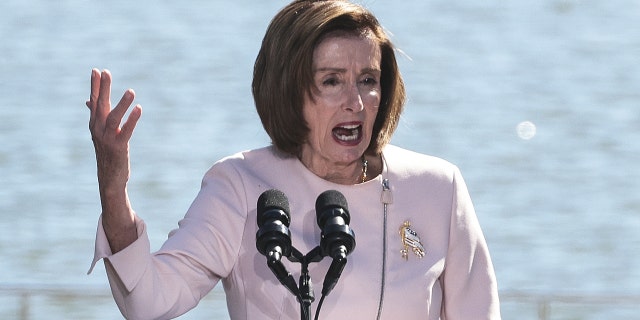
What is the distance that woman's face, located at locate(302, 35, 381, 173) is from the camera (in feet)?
9.39

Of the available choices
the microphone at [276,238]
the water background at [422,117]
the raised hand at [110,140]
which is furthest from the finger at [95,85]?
the water background at [422,117]

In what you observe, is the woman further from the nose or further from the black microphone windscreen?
the black microphone windscreen

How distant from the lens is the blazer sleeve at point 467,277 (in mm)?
2920

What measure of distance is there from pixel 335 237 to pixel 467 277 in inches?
27.4

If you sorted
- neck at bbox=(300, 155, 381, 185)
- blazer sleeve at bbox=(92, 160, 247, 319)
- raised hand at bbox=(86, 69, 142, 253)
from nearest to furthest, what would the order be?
1. raised hand at bbox=(86, 69, 142, 253)
2. blazer sleeve at bbox=(92, 160, 247, 319)
3. neck at bbox=(300, 155, 381, 185)

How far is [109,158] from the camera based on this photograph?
2.45 m

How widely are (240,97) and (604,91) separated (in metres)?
3.13

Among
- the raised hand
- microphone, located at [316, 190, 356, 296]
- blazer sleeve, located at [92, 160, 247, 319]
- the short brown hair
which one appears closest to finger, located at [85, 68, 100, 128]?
the raised hand

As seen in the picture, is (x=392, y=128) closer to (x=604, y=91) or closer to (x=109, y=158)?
(x=109, y=158)

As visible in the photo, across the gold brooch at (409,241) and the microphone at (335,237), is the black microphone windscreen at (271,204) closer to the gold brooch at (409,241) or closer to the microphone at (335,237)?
the microphone at (335,237)

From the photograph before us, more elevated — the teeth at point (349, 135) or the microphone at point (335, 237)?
the teeth at point (349, 135)

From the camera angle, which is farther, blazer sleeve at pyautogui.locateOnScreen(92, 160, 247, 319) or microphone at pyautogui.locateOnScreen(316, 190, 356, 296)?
blazer sleeve at pyautogui.locateOnScreen(92, 160, 247, 319)

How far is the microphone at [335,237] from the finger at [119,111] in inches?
15.3

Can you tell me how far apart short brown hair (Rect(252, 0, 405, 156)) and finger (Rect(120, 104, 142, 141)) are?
0.54 meters
